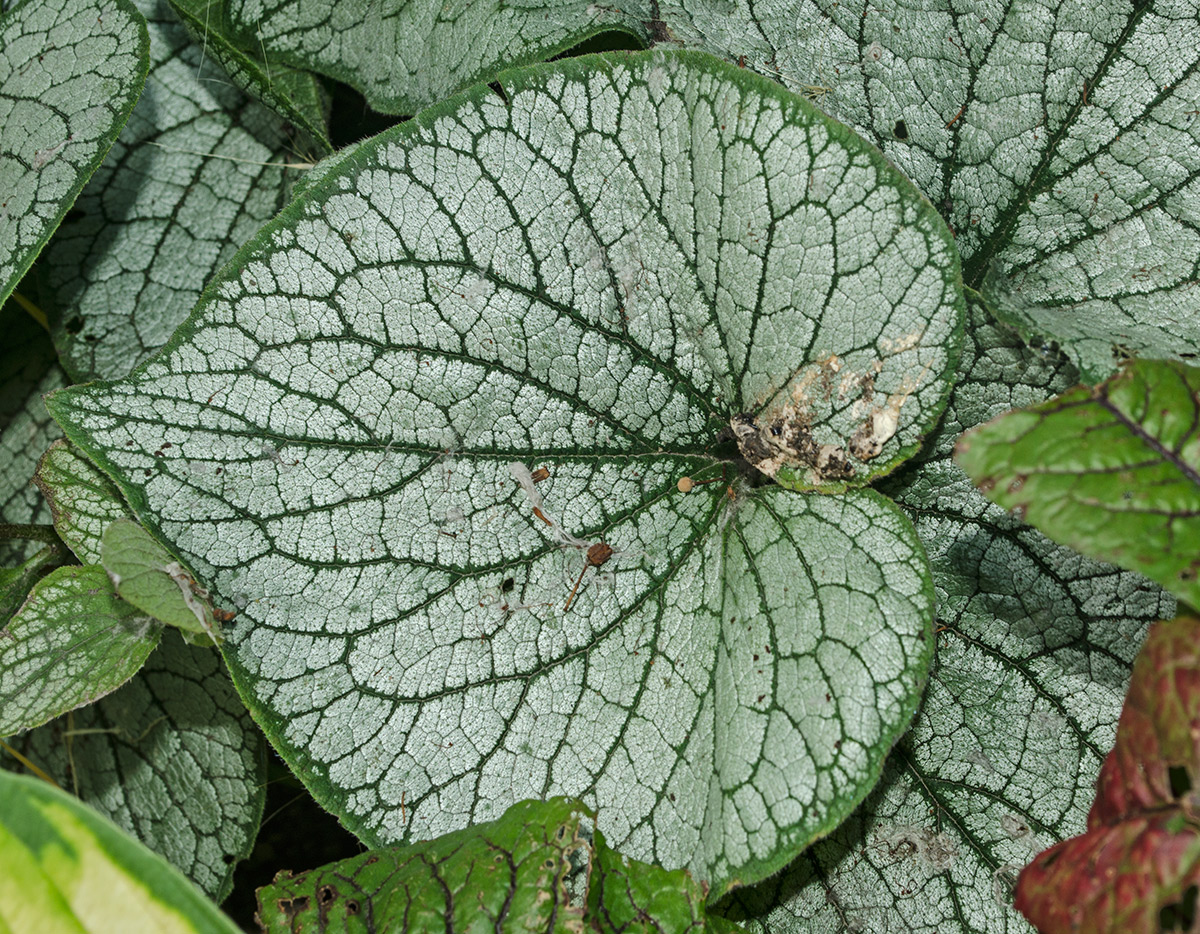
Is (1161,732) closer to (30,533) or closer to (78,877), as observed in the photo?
(78,877)

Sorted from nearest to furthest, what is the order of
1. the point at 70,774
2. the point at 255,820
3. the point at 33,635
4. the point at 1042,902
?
the point at 1042,902 → the point at 33,635 → the point at 255,820 → the point at 70,774

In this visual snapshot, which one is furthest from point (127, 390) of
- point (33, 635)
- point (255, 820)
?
point (255, 820)

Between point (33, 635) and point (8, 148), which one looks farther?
point (8, 148)

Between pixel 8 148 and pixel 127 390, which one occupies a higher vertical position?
pixel 8 148

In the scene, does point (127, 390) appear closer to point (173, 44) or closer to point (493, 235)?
point (493, 235)

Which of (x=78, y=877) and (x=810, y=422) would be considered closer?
(x=78, y=877)

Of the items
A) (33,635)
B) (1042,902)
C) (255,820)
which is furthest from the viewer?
(255,820)

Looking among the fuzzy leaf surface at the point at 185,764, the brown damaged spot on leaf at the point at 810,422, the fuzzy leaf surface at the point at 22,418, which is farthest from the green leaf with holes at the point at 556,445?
the fuzzy leaf surface at the point at 22,418

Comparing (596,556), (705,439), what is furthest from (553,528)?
(705,439)

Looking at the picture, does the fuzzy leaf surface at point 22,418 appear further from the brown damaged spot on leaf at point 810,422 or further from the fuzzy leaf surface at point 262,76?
the brown damaged spot on leaf at point 810,422
